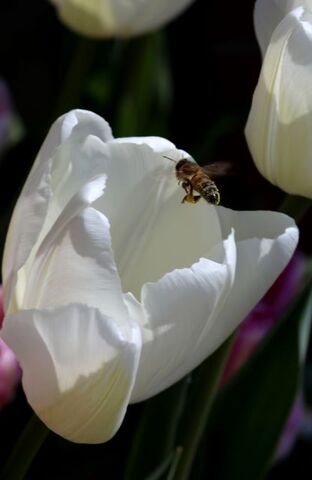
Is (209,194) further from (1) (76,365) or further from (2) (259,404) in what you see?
(2) (259,404)

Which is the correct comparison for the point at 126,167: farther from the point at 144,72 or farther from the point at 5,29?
the point at 5,29

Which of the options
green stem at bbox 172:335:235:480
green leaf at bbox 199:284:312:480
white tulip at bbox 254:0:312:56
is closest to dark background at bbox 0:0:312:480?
green leaf at bbox 199:284:312:480

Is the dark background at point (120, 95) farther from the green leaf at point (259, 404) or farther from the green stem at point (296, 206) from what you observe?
the green stem at point (296, 206)

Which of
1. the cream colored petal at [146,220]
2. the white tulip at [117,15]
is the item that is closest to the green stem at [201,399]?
the cream colored petal at [146,220]

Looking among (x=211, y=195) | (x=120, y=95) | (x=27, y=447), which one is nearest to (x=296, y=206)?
(x=211, y=195)

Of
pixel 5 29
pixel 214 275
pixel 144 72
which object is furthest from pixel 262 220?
pixel 5 29

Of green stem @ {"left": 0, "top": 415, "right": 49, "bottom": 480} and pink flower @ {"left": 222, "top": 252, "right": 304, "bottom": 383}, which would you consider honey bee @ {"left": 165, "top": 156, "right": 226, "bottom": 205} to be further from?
pink flower @ {"left": 222, "top": 252, "right": 304, "bottom": 383}
